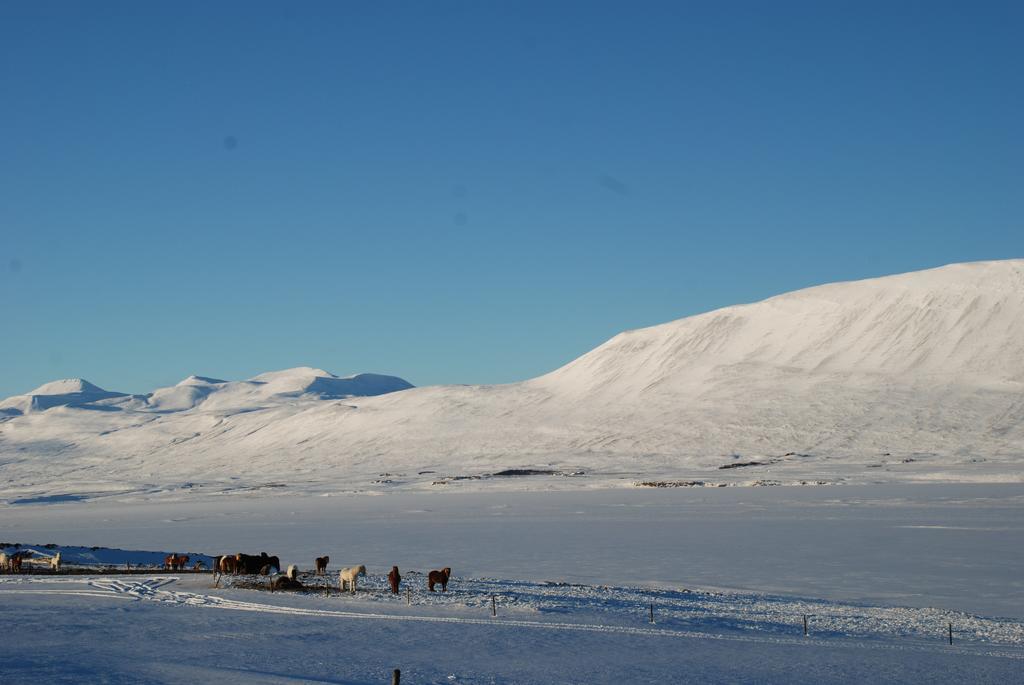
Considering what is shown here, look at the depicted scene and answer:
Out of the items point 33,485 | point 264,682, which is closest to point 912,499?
point 264,682

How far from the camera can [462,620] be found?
87.8 ft

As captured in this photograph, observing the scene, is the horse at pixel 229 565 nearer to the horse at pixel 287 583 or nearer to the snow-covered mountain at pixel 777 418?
the horse at pixel 287 583

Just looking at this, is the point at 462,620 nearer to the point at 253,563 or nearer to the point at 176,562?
the point at 253,563

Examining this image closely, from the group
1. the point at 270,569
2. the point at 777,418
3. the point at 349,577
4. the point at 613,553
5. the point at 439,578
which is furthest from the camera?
the point at 777,418

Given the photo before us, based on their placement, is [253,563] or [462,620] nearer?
[462,620]

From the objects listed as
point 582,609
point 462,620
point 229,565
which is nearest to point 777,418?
point 229,565

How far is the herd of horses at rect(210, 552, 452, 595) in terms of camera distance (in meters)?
31.8

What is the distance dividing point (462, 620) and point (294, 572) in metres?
9.39

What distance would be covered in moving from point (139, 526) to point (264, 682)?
2181 inches

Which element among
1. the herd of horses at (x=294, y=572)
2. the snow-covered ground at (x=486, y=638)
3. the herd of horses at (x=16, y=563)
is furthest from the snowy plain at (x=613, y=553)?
the herd of horses at (x=16, y=563)

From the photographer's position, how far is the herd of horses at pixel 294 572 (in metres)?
31.8

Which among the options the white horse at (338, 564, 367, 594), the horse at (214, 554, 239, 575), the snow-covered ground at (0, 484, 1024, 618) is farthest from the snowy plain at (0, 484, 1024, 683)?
the white horse at (338, 564, 367, 594)

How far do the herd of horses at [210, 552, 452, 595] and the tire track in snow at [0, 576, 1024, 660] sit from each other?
117 inches

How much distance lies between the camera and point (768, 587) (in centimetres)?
3319
